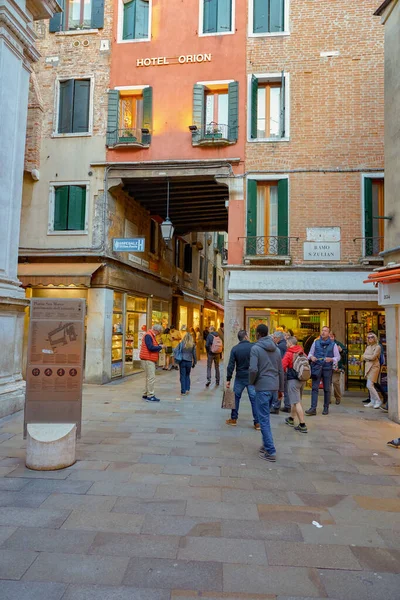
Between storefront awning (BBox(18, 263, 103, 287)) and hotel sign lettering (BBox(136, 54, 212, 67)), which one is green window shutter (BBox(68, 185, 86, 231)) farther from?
hotel sign lettering (BBox(136, 54, 212, 67))

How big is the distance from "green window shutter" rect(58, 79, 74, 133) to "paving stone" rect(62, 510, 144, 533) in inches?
489

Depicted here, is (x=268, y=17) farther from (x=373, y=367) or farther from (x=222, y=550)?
(x=222, y=550)

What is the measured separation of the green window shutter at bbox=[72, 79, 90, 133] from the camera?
528 inches

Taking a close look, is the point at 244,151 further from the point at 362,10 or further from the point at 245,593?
the point at 245,593

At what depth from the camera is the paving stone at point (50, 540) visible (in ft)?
11.2

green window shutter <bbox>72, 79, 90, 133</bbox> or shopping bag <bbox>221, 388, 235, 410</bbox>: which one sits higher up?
green window shutter <bbox>72, 79, 90, 133</bbox>

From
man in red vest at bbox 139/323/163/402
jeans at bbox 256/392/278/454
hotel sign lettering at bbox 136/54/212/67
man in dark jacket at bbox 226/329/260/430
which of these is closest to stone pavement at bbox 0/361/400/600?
jeans at bbox 256/392/278/454

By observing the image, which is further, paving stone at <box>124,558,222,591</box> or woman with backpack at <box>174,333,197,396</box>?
woman with backpack at <box>174,333,197,396</box>

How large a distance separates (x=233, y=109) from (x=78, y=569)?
12.4m

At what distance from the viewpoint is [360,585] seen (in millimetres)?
3023

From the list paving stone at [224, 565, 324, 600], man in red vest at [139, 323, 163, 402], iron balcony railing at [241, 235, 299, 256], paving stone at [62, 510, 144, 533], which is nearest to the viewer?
paving stone at [224, 565, 324, 600]

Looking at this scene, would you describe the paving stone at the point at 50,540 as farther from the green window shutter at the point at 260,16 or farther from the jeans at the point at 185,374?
A: the green window shutter at the point at 260,16

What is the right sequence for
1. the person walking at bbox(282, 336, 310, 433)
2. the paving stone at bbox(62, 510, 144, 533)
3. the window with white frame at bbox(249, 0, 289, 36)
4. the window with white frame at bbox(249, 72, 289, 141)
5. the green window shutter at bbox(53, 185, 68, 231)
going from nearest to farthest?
the paving stone at bbox(62, 510, 144, 533) → the person walking at bbox(282, 336, 310, 433) → the window with white frame at bbox(249, 72, 289, 141) → the window with white frame at bbox(249, 0, 289, 36) → the green window shutter at bbox(53, 185, 68, 231)

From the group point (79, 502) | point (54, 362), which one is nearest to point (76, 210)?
point (54, 362)
